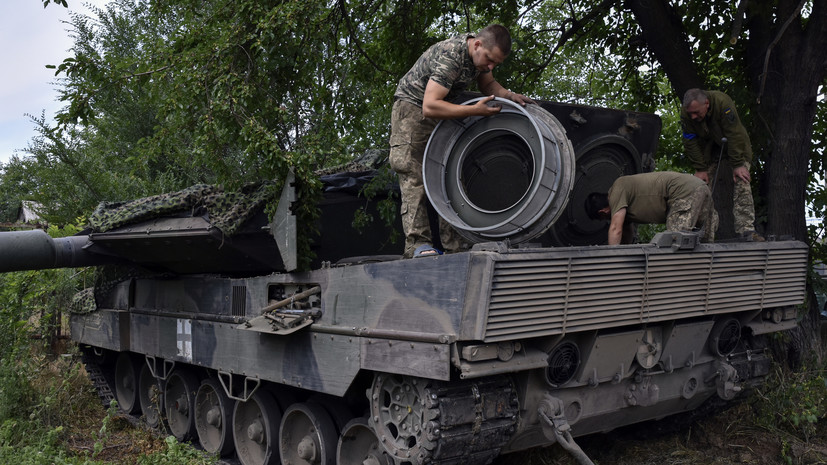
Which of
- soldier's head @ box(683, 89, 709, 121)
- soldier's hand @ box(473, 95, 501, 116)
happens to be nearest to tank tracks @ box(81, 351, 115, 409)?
soldier's hand @ box(473, 95, 501, 116)

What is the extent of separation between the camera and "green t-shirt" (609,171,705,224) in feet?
18.6

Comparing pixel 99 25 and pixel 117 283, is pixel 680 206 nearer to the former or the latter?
pixel 117 283

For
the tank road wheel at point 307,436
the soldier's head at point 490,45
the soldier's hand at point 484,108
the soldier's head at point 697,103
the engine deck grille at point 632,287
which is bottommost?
the tank road wheel at point 307,436

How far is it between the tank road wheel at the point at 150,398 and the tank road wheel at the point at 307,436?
2.29 metres

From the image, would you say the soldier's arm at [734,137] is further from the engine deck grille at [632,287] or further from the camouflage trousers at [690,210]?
the camouflage trousers at [690,210]

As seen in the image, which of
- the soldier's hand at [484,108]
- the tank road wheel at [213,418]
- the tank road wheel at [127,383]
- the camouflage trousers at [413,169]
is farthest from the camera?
the tank road wheel at [127,383]

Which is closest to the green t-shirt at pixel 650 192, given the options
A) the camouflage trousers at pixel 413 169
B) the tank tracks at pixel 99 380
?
the camouflage trousers at pixel 413 169

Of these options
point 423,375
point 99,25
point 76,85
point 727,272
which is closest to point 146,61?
point 76,85

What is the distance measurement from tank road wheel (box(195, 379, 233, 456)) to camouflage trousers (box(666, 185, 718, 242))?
13.0ft

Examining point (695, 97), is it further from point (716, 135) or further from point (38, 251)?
point (38, 251)

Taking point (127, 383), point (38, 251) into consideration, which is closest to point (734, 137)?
point (38, 251)

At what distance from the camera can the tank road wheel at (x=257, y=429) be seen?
21.1 ft

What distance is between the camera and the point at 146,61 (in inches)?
301

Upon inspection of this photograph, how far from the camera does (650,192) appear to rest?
5.71m
